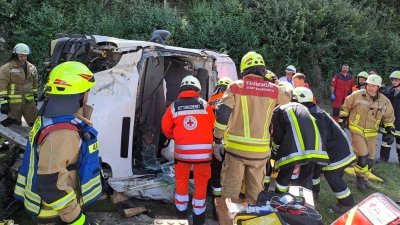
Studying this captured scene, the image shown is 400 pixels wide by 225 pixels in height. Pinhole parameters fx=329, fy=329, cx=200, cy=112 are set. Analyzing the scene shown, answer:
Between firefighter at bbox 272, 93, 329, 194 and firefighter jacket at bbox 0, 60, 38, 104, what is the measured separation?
4.48 metres

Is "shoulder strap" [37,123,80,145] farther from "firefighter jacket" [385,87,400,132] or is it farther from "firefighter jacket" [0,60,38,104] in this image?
"firefighter jacket" [385,87,400,132]

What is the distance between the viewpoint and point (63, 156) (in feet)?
Result: 6.50

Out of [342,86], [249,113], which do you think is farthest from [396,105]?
[249,113]

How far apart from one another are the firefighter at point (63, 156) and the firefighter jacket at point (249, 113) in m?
1.59

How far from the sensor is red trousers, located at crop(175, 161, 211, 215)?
146 inches

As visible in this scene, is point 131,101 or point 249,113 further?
point 131,101

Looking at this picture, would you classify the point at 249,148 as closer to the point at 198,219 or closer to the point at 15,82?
the point at 198,219

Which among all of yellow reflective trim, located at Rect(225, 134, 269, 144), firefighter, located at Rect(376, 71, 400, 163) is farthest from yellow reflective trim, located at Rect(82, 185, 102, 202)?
firefighter, located at Rect(376, 71, 400, 163)

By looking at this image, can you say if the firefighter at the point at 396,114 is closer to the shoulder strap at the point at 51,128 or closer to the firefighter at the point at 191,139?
the firefighter at the point at 191,139

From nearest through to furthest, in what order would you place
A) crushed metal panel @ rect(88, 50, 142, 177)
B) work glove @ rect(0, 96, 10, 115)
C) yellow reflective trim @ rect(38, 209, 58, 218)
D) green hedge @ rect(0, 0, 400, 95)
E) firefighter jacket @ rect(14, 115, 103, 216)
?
firefighter jacket @ rect(14, 115, 103, 216) → yellow reflective trim @ rect(38, 209, 58, 218) → crushed metal panel @ rect(88, 50, 142, 177) → work glove @ rect(0, 96, 10, 115) → green hedge @ rect(0, 0, 400, 95)

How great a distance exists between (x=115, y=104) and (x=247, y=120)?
1.46 metres

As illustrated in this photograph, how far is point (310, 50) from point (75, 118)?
34.2 ft

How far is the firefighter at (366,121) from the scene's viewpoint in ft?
16.8

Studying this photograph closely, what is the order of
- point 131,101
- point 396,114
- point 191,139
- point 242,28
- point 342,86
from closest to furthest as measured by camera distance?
point 191,139
point 131,101
point 396,114
point 342,86
point 242,28
